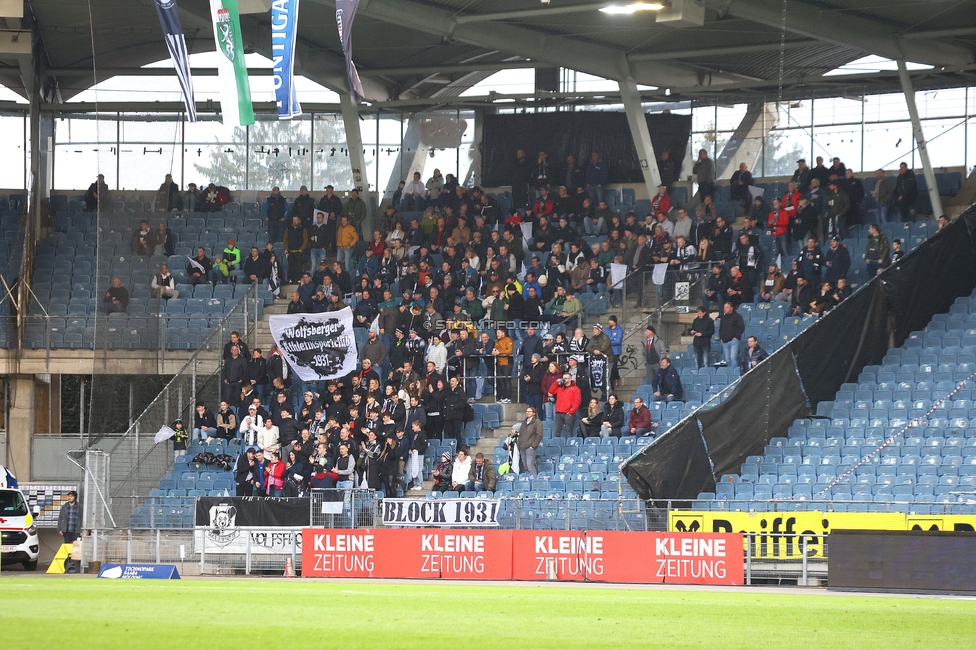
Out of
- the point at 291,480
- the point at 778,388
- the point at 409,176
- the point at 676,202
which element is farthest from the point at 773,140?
the point at 291,480

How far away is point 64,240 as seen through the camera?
3397 centimetres

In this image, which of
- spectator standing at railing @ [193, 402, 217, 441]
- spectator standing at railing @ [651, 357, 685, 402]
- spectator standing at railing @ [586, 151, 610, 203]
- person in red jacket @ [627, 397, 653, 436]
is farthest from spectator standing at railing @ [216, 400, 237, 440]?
spectator standing at railing @ [586, 151, 610, 203]

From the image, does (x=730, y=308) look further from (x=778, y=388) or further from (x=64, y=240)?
(x=64, y=240)

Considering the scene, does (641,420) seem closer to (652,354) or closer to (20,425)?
(652,354)

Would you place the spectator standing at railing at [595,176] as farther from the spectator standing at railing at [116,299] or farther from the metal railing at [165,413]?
the spectator standing at railing at [116,299]

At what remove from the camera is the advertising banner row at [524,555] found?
19.6 metres

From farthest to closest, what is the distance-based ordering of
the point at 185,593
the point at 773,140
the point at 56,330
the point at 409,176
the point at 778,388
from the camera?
the point at 409,176, the point at 773,140, the point at 56,330, the point at 778,388, the point at 185,593

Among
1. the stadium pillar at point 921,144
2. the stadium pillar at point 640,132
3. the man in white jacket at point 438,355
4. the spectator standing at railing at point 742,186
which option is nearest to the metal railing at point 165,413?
the man in white jacket at point 438,355

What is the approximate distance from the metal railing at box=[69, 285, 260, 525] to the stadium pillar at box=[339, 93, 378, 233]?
4943mm

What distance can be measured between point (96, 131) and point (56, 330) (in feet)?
29.8

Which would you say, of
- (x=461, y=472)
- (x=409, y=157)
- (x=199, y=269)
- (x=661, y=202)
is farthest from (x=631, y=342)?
(x=409, y=157)

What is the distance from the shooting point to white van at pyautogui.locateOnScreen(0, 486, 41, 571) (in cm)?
2512

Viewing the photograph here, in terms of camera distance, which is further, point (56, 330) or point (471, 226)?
point (471, 226)

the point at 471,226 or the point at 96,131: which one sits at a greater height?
the point at 96,131
